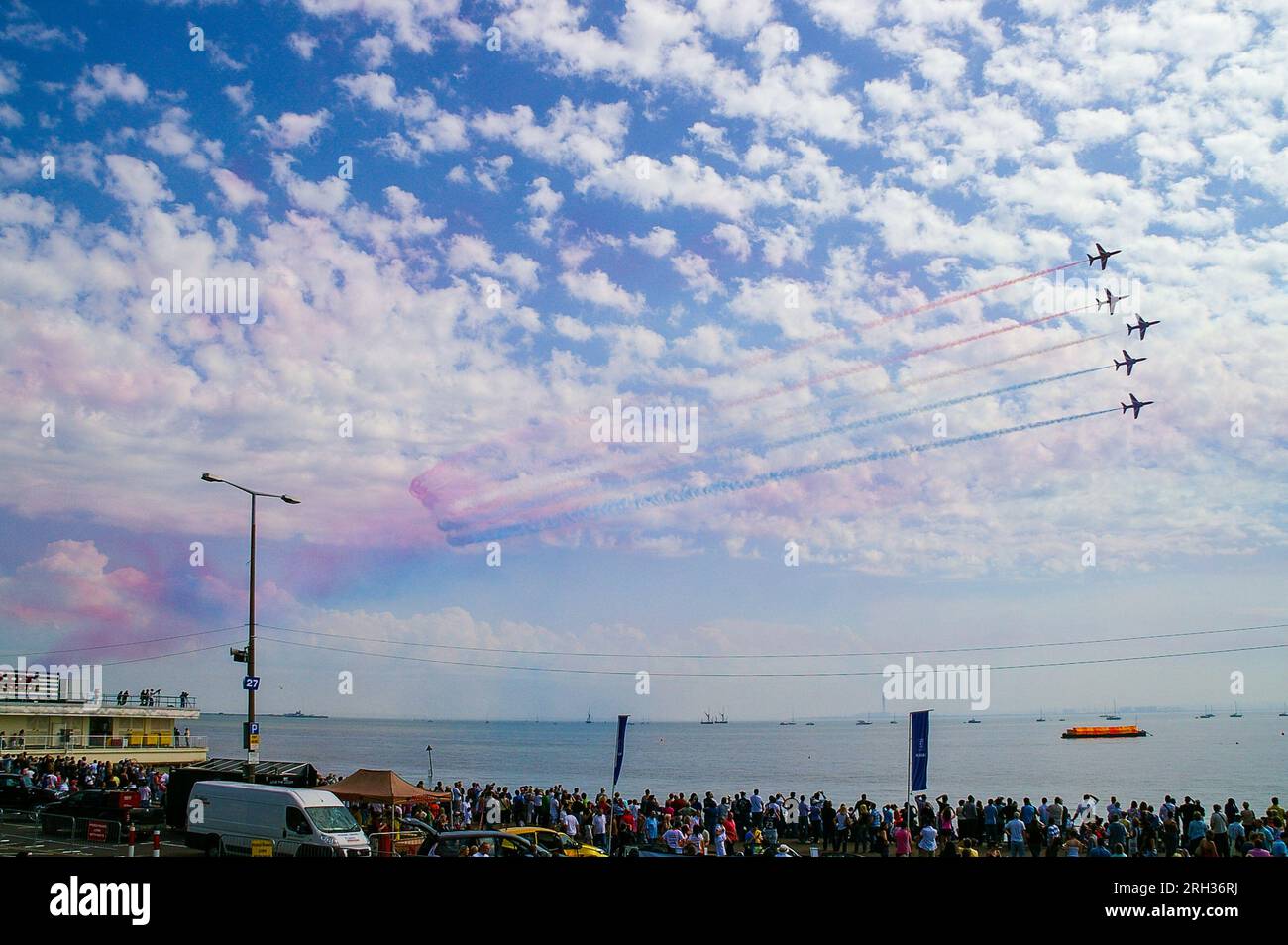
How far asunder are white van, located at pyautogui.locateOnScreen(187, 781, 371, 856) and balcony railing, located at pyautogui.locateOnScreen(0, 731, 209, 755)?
2785 centimetres

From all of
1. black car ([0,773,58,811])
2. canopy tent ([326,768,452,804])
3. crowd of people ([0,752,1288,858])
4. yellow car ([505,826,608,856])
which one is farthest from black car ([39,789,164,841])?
yellow car ([505,826,608,856])

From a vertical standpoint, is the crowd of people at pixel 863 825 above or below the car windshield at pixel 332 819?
below

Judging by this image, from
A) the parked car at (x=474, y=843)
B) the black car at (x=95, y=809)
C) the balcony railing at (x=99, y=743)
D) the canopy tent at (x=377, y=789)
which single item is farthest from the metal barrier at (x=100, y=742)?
the parked car at (x=474, y=843)

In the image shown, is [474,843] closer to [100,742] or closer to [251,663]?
[251,663]

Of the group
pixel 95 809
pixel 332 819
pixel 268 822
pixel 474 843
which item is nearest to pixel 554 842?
pixel 474 843

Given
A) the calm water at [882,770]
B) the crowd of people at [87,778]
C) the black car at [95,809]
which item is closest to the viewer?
the black car at [95,809]

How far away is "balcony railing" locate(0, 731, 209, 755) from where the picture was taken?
45.6 metres

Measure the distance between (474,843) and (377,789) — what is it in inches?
434

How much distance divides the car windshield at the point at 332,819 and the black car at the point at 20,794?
1557 centimetres

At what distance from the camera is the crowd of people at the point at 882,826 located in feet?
68.2

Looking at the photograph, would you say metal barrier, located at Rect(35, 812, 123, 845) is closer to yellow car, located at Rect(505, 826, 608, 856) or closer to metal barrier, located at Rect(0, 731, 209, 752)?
yellow car, located at Rect(505, 826, 608, 856)

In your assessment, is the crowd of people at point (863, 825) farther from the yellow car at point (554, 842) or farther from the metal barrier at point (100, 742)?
the metal barrier at point (100, 742)
